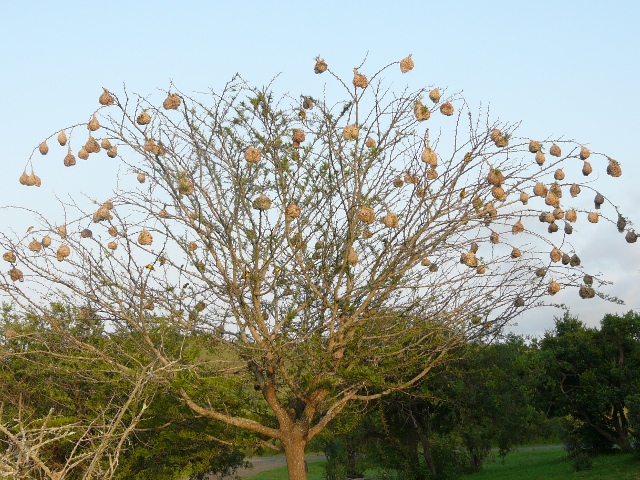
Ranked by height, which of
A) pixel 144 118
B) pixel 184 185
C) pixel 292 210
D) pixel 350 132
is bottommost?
pixel 292 210

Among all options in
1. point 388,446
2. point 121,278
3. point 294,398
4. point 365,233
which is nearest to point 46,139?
point 121,278

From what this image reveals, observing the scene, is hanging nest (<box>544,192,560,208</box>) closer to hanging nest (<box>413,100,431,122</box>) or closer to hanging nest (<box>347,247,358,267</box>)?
hanging nest (<box>413,100,431,122</box>)

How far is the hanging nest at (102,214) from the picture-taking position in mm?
8484

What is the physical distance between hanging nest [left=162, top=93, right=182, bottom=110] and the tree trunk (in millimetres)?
4145

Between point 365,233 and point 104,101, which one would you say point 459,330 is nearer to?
point 365,233

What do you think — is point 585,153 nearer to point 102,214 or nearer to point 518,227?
point 518,227

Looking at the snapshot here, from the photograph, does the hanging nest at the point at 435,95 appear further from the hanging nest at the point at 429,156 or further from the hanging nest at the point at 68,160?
the hanging nest at the point at 68,160

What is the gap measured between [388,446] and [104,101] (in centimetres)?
1961

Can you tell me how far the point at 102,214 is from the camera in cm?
848

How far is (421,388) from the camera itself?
20.4 m

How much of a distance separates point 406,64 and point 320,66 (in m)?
0.91

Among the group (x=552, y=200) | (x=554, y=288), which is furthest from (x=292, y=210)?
(x=554, y=288)

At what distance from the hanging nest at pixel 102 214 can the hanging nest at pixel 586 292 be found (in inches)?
204

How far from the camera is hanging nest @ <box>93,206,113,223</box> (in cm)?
848
